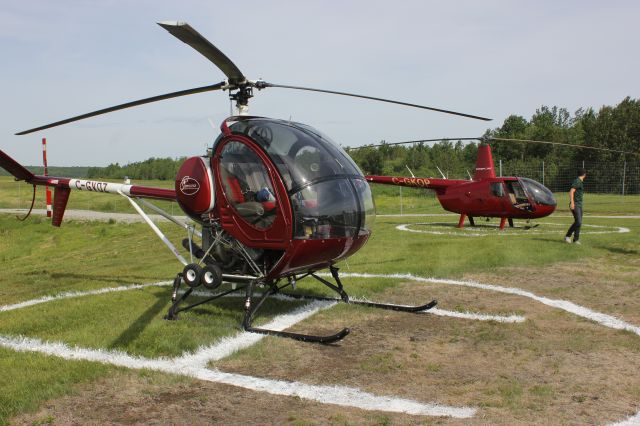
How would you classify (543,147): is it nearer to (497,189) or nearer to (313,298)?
(497,189)

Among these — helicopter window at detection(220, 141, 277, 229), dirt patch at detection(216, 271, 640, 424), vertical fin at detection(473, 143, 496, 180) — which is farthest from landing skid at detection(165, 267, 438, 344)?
vertical fin at detection(473, 143, 496, 180)

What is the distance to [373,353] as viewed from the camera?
5492 mm

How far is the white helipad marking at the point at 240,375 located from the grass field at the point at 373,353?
116mm

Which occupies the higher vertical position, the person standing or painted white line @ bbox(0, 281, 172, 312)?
the person standing

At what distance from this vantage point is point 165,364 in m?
5.17

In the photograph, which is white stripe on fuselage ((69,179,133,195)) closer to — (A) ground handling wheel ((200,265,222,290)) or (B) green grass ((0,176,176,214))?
(A) ground handling wheel ((200,265,222,290))

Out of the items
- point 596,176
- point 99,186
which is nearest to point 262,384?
point 99,186

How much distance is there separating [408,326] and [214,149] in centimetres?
304

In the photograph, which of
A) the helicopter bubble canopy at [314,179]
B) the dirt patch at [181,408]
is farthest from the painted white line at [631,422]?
the helicopter bubble canopy at [314,179]

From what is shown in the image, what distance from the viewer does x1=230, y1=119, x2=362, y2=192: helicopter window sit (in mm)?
5898

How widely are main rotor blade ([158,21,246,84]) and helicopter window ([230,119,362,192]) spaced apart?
1.76 ft

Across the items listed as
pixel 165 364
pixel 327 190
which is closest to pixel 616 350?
pixel 327 190

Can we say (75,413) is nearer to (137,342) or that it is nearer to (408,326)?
(137,342)

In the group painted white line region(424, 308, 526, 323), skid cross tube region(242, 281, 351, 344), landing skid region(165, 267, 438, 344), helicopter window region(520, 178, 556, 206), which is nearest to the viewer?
skid cross tube region(242, 281, 351, 344)
